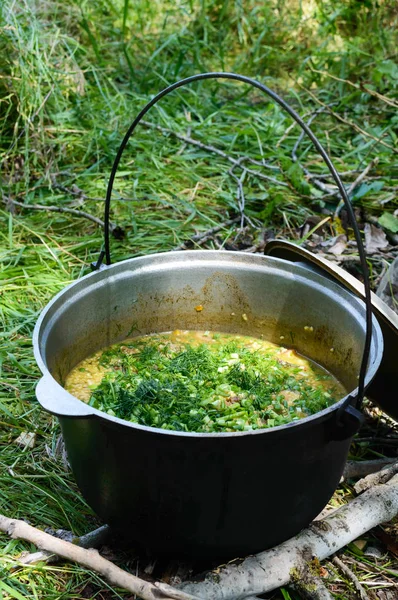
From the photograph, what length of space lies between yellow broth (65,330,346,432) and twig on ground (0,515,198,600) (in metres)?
0.38

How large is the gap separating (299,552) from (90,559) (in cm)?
56

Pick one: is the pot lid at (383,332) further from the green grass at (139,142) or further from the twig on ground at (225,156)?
the twig on ground at (225,156)

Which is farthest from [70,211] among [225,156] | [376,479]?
[376,479]

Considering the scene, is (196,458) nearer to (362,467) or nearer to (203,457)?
(203,457)

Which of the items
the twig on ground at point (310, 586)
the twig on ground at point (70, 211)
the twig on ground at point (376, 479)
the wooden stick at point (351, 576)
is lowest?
the twig on ground at point (70, 211)

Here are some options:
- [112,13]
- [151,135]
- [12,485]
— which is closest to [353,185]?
[151,135]

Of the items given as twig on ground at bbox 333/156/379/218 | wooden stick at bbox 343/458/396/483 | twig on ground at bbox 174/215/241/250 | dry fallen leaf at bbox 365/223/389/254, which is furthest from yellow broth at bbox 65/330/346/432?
twig on ground at bbox 333/156/379/218

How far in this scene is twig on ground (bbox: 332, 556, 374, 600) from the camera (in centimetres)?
191

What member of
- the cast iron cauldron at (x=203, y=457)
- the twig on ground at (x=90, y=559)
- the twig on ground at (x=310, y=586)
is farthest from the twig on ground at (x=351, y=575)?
the twig on ground at (x=90, y=559)

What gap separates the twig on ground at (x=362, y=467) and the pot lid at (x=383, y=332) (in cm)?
16

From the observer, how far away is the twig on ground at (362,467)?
234 cm

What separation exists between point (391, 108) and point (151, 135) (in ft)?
5.53

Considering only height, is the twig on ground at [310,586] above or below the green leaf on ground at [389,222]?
below

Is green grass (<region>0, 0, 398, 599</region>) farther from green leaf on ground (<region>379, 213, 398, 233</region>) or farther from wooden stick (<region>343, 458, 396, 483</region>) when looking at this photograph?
wooden stick (<region>343, 458, 396, 483</region>)
